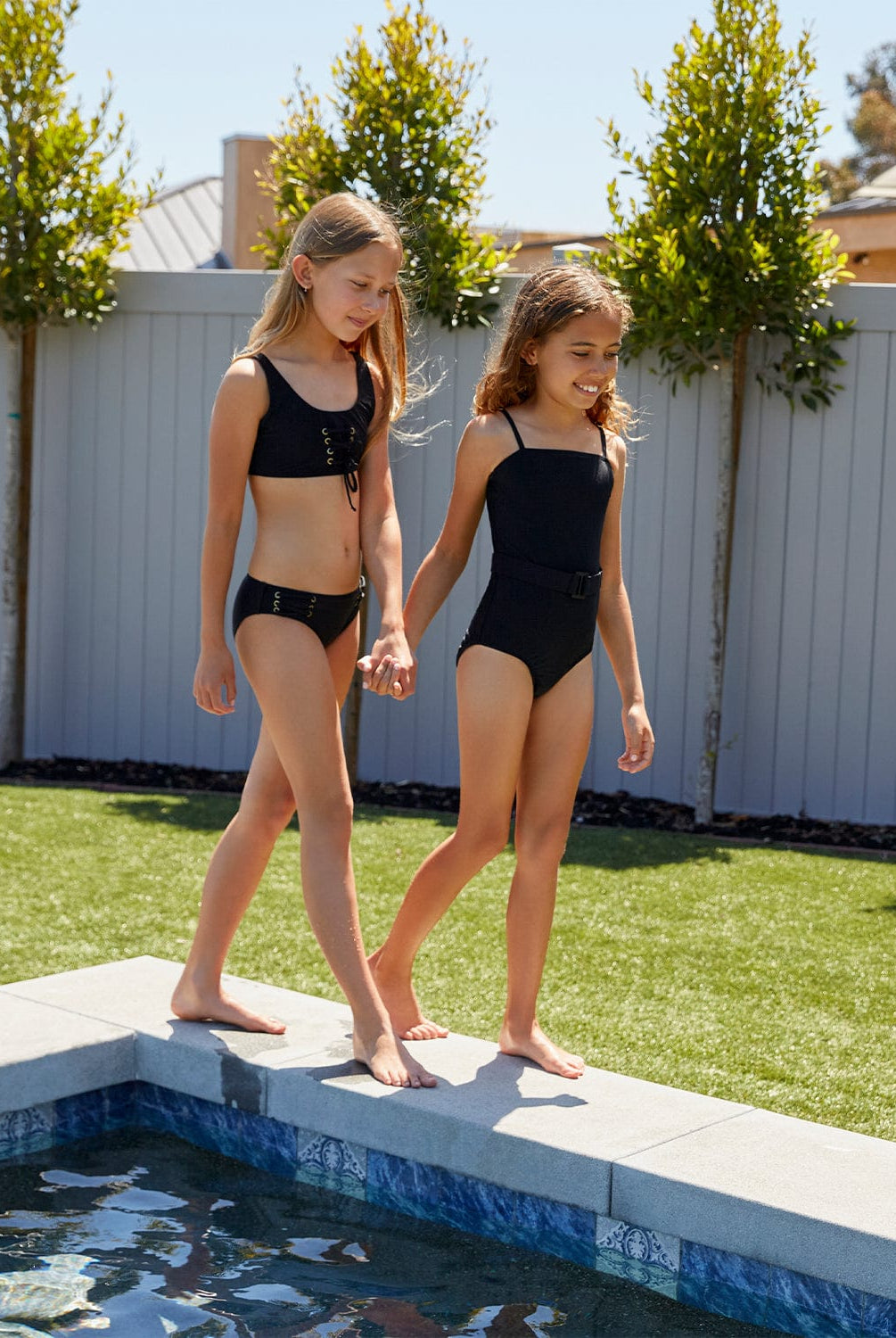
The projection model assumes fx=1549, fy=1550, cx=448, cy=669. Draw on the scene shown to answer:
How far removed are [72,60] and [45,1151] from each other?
18.8 ft

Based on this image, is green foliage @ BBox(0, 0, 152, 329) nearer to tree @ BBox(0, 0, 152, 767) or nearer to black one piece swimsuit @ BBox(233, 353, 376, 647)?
tree @ BBox(0, 0, 152, 767)

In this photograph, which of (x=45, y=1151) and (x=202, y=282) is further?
(x=202, y=282)

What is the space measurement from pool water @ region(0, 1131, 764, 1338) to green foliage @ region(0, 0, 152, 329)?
17.2 ft

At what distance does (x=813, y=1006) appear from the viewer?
4.14 m

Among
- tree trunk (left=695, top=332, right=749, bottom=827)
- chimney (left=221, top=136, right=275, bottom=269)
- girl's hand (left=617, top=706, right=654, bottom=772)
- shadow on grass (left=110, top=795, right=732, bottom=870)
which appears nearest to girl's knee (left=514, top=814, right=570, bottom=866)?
girl's hand (left=617, top=706, right=654, bottom=772)

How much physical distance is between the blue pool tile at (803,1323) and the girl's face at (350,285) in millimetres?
1951

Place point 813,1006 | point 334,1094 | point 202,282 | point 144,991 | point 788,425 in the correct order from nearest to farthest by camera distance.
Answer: point 334,1094 → point 144,991 → point 813,1006 → point 788,425 → point 202,282

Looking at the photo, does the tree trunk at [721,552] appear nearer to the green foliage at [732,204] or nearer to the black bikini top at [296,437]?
the green foliage at [732,204]

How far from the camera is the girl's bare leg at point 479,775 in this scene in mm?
3094

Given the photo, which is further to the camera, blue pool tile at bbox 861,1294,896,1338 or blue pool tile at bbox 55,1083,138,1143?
blue pool tile at bbox 55,1083,138,1143

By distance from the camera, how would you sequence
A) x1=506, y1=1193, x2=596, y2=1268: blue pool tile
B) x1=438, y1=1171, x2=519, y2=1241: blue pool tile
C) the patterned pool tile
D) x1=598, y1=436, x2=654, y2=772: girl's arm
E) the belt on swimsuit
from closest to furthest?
the patterned pool tile, x1=506, y1=1193, x2=596, y2=1268: blue pool tile, x1=438, y1=1171, x2=519, y2=1241: blue pool tile, the belt on swimsuit, x1=598, y1=436, x2=654, y2=772: girl's arm

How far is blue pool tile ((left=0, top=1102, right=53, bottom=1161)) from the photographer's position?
121 inches

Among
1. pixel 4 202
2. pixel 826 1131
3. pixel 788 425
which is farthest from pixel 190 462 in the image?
pixel 826 1131

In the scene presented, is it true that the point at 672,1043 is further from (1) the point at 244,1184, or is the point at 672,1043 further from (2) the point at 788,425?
(2) the point at 788,425
